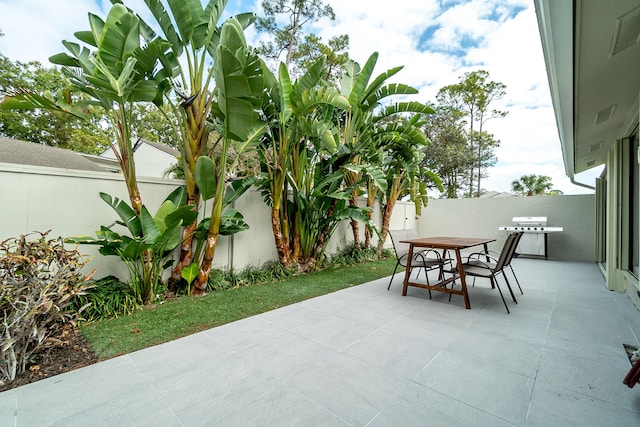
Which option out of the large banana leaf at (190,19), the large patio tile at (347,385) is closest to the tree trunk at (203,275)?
the large patio tile at (347,385)

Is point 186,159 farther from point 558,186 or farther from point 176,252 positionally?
point 558,186

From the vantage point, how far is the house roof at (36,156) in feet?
24.3

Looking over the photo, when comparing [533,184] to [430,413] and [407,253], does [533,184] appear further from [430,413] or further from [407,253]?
[430,413]

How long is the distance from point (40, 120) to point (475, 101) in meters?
23.1

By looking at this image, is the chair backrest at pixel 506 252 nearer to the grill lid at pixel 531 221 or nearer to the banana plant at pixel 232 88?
the banana plant at pixel 232 88

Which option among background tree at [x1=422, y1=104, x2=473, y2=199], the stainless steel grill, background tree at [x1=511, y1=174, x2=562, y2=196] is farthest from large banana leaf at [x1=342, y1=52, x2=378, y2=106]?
background tree at [x1=511, y1=174, x2=562, y2=196]

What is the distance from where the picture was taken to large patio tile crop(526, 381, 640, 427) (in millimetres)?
1500

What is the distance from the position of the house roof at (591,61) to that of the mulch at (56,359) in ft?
13.4

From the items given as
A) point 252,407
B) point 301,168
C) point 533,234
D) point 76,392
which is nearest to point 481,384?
point 252,407

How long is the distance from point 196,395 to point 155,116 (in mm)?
20441

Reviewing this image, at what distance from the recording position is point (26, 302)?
1.94 m

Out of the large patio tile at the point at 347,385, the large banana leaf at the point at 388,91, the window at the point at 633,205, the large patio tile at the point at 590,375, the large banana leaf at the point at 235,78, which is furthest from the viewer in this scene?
the large banana leaf at the point at 388,91

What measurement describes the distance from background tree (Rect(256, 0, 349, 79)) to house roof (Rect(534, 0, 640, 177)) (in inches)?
366

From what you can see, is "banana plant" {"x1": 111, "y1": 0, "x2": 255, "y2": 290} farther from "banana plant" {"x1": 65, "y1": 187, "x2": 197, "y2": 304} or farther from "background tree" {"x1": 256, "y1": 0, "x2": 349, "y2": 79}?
"background tree" {"x1": 256, "y1": 0, "x2": 349, "y2": 79}
